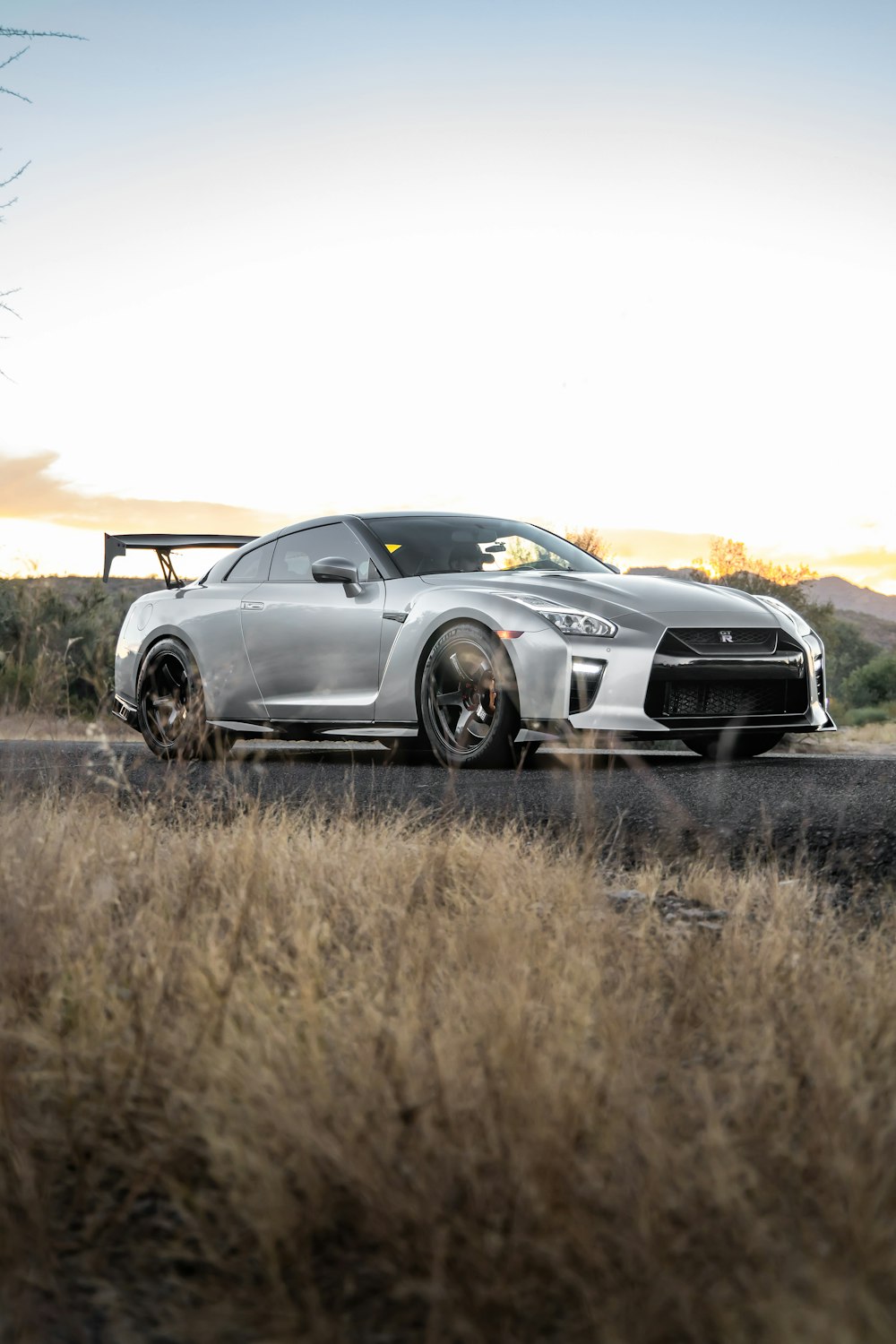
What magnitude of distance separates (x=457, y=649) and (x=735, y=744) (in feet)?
6.35

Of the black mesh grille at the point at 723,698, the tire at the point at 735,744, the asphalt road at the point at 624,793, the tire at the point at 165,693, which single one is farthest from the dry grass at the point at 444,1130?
the tire at the point at 165,693

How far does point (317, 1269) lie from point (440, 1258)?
26 centimetres

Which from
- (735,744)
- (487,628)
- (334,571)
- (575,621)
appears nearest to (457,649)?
(487,628)

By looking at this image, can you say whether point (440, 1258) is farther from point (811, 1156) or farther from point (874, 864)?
point (874, 864)

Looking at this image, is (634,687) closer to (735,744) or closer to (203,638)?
(735,744)

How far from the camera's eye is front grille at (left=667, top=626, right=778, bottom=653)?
267 inches

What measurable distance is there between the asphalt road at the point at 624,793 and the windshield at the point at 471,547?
46.0 inches

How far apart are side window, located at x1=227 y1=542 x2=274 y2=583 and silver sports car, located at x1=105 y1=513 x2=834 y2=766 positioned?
0.05 feet

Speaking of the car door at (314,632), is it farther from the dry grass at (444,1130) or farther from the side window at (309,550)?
the dry grass at (444,1130)

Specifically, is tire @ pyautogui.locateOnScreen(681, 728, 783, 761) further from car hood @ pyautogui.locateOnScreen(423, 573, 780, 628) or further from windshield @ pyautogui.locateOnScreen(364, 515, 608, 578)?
windshield @ pyautogui.locateOnScreen(364, 515, 608, 578)

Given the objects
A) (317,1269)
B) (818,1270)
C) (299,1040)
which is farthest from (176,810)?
(818,1270)

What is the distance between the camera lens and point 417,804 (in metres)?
5.48

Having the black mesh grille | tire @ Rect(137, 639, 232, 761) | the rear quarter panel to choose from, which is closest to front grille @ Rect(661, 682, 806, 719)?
the black mesh grille

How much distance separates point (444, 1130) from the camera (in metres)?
2.09
